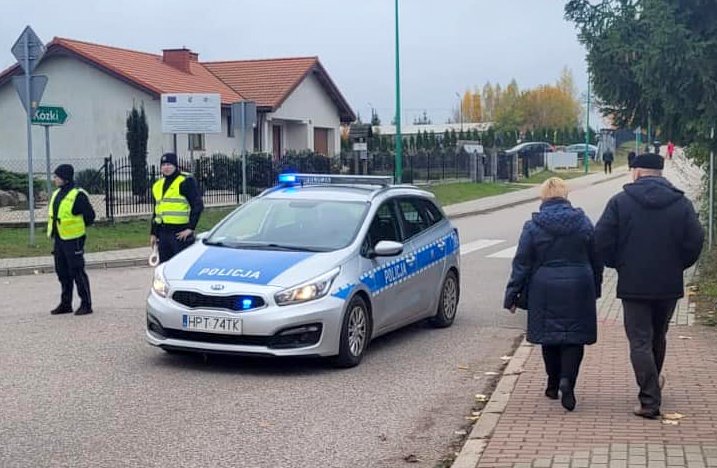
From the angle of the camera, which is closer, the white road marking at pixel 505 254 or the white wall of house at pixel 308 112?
the white road marking at pixel 505 254

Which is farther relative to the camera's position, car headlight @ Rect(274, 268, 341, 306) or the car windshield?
the car windshield

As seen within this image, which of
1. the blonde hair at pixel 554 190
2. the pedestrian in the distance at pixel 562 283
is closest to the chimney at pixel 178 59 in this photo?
the blonde hair at pixel 554 190

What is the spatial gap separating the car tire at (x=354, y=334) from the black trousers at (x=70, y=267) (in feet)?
13.4

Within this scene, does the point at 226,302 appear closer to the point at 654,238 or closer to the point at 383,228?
the point at 383,228

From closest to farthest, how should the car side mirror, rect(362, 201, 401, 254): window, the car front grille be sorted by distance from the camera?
the car front grille, the car side mirror, rect(362, 201, 401, 254): window

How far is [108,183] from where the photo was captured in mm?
23734

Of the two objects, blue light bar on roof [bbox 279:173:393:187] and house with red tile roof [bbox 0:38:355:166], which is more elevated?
house with red tile roof [bbox 0:38:355:166]

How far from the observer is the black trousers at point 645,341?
6.80 m

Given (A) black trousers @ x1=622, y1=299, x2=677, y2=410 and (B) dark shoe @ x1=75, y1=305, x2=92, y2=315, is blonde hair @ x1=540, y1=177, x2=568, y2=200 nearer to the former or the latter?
(A) black trousers @ x1=622, y1=299, x2=677, y2=410

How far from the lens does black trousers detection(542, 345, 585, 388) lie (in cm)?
711

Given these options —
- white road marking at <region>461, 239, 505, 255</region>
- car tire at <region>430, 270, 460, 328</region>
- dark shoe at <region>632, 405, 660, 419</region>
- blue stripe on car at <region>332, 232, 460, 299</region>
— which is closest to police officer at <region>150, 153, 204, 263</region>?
blue stripe on car at <region>332, 232, 460, 299</region>

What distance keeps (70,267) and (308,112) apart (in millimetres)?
36824

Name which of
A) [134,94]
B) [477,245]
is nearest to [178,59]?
[134,94]

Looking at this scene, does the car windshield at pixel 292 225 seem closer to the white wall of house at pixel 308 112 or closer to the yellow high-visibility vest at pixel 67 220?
the yellow high-visibility vest at pixel 67 220
